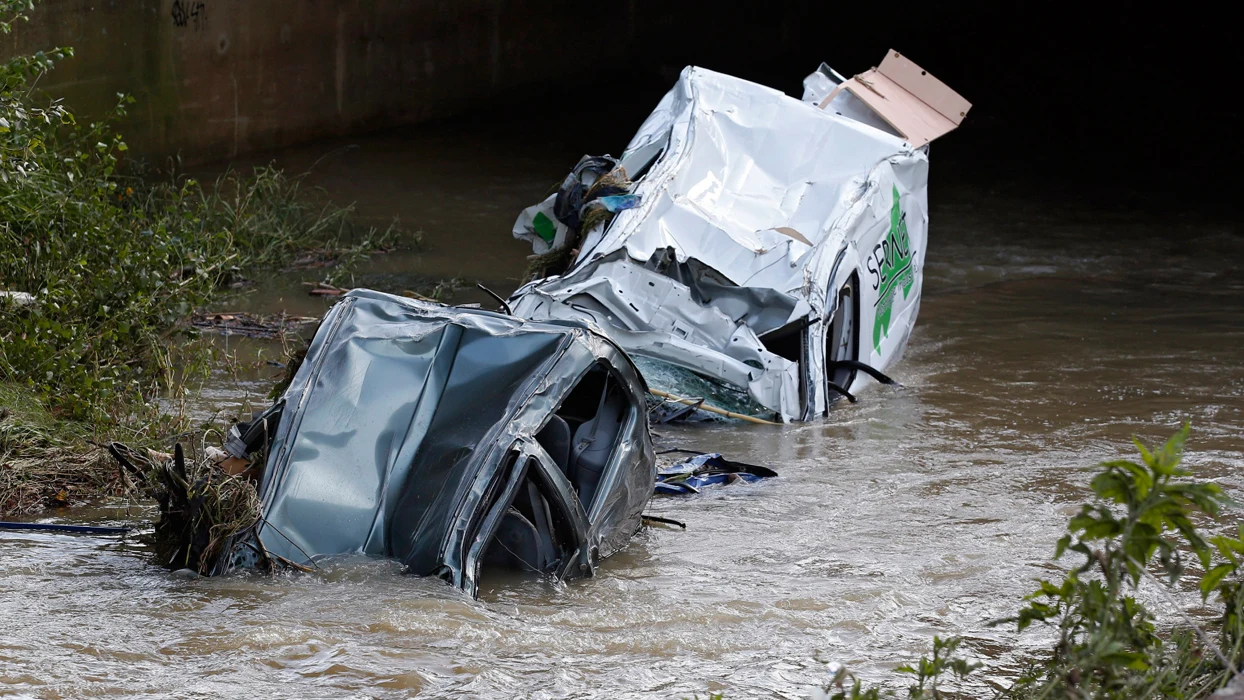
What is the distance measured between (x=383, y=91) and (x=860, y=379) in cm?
1063

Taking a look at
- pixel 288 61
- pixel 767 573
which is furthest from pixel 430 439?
pixel 288 61

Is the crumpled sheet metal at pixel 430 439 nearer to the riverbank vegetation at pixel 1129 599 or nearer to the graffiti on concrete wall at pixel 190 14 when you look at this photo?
the riverbank vegetation at pixel 1129 599

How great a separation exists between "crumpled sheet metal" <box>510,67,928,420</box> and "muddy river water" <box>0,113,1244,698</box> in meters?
0.46

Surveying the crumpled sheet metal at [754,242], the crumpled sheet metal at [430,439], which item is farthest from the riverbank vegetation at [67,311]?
the crumpled sheet metal at [754,242]

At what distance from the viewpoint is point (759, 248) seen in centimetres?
798

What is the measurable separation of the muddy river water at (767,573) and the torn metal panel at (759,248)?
0.43 metres

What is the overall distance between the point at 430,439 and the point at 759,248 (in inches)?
139

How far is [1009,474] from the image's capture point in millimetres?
7035

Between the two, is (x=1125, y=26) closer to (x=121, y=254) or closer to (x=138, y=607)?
(x=121, y=254)

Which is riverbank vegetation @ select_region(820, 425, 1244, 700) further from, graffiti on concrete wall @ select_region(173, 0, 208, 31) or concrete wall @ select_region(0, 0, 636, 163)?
graffiti on concrete wall @ select_region(173, 0, 208, 31)

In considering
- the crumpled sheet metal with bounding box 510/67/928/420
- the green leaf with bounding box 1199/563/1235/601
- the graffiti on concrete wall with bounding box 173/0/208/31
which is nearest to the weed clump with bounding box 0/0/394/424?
the crumpled sheet metal with bounding box 510/67/928/420

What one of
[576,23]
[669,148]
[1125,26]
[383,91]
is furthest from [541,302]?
[1125,26]

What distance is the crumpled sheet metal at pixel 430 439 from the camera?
4738 millimetres

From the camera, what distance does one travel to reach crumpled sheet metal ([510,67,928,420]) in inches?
298
